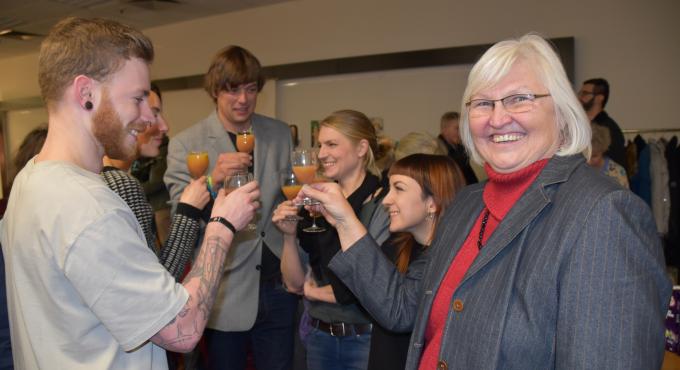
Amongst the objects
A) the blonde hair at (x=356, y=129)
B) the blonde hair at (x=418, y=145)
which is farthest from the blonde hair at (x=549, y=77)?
the blonde hair at (x=418, y=145)

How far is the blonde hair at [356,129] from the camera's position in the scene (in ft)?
8.51

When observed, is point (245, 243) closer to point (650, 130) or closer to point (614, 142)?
point (614, 142)

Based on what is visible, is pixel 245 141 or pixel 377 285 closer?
pixel 377 285

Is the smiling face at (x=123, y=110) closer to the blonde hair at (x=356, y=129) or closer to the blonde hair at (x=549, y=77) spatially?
the blonde hair at (x=549, y=77)

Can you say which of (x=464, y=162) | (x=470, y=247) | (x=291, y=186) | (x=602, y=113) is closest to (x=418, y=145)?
(x=464, y=162)

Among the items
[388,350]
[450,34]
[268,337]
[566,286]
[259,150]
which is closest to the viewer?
[566,286]

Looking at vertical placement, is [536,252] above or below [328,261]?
above

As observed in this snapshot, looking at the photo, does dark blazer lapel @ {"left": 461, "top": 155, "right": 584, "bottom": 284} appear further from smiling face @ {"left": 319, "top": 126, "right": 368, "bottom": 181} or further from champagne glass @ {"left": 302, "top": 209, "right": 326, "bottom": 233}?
smiling face @ {"left": 319, "top": 126, "right": 368, "bottom": 181}

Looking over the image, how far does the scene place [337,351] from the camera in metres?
2.19

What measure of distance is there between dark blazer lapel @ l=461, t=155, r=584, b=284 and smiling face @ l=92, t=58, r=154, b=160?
895mm

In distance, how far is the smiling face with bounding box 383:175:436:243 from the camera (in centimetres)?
199

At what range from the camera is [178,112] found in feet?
27.5

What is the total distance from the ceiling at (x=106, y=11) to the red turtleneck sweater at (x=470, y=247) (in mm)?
6404

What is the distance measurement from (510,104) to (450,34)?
503cm
